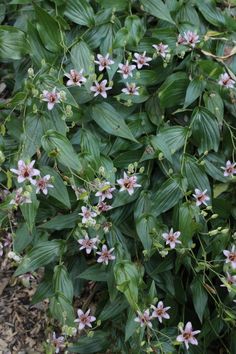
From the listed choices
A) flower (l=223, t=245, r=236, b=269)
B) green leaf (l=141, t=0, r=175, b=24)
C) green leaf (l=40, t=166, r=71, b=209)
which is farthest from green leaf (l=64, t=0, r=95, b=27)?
flower (l=223, t=245, r=236, b=269)

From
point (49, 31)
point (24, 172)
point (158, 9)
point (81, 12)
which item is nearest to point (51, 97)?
point (24, 172)

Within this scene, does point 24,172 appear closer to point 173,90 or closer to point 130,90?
point 130,90

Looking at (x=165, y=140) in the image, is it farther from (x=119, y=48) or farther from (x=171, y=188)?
(x=119, y=48)

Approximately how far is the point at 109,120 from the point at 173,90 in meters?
0.24

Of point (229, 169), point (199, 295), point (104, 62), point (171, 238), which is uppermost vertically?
point (104, 62)

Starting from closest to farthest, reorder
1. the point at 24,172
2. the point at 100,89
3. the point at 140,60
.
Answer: the point at 24,172, the point at 100,89, the point at 140,60

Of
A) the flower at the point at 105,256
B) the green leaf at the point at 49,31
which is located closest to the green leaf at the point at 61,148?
the flower at the point at 105,256

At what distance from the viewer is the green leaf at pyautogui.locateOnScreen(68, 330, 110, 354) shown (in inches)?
71.4

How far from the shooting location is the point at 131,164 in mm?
1575

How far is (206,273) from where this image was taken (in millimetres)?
1803

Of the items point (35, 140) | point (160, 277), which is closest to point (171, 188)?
point (160, 277)

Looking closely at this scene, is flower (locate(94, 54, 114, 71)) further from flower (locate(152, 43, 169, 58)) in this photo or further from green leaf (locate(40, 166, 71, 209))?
green leaf (locate(40, 166, 71, 209))

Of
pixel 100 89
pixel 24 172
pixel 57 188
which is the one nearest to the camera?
pixel 24 172

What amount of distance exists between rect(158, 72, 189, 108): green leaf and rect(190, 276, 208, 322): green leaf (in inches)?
22.1
